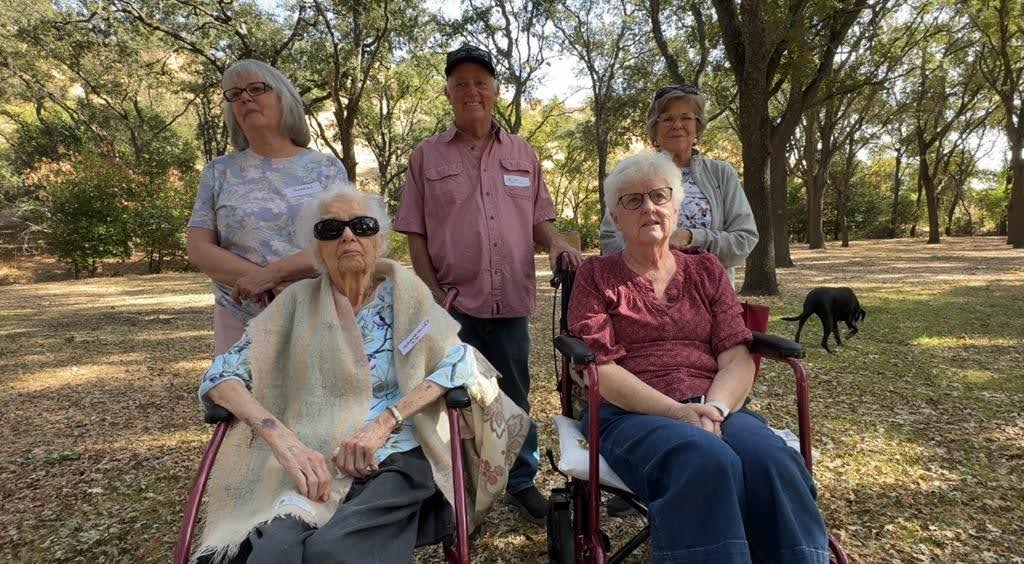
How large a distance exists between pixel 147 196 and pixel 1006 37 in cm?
2590

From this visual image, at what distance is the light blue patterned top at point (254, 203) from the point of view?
7.46 feet

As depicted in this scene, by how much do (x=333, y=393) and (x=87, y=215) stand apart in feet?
65.3

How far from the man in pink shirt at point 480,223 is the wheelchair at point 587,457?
0.31 m

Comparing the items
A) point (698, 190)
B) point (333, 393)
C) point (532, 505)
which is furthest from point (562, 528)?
point (698, 190)

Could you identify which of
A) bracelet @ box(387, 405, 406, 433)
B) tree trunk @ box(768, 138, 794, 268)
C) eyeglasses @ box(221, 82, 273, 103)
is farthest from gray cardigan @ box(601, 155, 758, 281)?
tree trunk @ box(768, 138, 794, 268)

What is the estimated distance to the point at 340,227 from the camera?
6.48 ft

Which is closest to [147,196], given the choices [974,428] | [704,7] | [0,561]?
[704,7]

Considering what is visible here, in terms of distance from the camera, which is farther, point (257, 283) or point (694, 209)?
point (694, 209)

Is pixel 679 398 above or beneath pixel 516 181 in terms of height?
beneath

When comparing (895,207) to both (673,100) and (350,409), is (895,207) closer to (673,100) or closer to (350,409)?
→ (673,100)

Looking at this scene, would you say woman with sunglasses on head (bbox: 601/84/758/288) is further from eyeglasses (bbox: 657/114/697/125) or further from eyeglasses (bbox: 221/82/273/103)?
eyeglasses (bbox: 221/82/273/103)

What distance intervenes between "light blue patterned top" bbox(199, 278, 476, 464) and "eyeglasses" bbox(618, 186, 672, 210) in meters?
0.83

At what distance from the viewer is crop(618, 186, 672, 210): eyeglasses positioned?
6.94ft

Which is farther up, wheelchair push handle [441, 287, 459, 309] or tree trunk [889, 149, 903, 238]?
tree trunk [889, 149, 903, 238]
